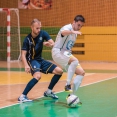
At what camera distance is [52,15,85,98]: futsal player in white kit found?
25.1 feet

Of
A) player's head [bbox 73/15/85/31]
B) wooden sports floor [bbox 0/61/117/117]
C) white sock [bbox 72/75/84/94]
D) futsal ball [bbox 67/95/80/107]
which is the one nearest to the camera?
wooden sports floor [bbox 0/61/117/117]

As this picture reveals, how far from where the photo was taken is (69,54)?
7.99m

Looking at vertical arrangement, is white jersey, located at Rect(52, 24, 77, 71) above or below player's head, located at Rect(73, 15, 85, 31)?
below

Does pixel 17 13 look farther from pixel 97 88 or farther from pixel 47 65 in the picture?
pixel 47 65

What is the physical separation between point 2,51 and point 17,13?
2022 mm

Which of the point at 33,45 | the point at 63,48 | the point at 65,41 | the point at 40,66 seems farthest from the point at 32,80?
the point at 65,41

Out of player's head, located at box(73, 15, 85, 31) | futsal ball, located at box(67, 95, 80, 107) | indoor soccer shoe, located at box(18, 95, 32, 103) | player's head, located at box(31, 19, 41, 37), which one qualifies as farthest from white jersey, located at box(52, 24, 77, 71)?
indoor soccer shoe, located at box(18, 95, 32, 103)

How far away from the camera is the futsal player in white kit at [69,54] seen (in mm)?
7637

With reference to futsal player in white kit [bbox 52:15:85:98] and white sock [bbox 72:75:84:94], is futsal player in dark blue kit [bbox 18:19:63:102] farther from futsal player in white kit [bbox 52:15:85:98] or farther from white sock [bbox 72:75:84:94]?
white sock [bbox 72:75:84:94]

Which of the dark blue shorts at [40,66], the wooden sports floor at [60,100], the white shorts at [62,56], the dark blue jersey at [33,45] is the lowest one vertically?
the wooden sports floor at [60,100]

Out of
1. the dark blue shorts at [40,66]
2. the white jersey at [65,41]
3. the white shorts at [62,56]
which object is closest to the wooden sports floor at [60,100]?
the dark blue shorts at [40,66]

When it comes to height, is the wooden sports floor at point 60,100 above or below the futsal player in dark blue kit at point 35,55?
below

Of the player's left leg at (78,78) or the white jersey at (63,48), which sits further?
the white jersey at (63,48)

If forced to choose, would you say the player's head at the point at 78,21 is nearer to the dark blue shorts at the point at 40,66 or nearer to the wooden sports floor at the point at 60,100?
the dark blue shorts at the point at 40,66
